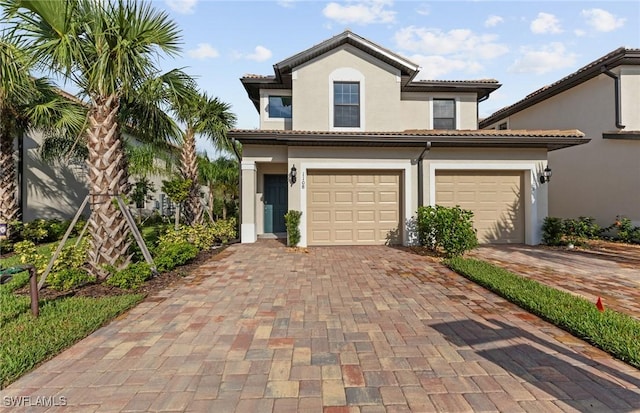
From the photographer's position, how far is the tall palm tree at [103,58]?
5043 mm

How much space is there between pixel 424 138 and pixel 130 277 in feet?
27.7

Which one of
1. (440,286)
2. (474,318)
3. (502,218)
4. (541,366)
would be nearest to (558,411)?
(541,366)

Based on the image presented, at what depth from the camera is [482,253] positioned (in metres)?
8.59

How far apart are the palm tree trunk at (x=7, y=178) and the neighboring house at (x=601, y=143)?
19977mm

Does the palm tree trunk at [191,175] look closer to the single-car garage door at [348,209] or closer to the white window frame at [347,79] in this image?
the single-car garage door at [348,209]

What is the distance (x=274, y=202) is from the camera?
12.6 metres

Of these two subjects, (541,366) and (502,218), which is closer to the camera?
(541,366)

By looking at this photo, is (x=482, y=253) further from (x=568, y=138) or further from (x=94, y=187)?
(x=94, y=187)

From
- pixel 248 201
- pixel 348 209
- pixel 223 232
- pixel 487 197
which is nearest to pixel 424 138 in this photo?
pixel 487 197

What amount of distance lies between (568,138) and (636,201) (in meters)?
4.17

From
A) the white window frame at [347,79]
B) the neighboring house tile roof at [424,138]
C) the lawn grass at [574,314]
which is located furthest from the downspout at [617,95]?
the lawn grass at [574,314]

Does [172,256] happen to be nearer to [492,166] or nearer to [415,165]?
[415,165]

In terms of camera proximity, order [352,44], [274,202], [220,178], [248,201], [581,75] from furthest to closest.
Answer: [220,178] < [274,202] < [581,75] < [352,44] < [248,201]

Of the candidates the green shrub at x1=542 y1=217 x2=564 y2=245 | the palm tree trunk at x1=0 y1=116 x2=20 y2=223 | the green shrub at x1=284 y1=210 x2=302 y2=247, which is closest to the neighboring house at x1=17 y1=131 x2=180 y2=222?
the palm tree trunk at x1=0 y1=116 x2=20 y2=223
